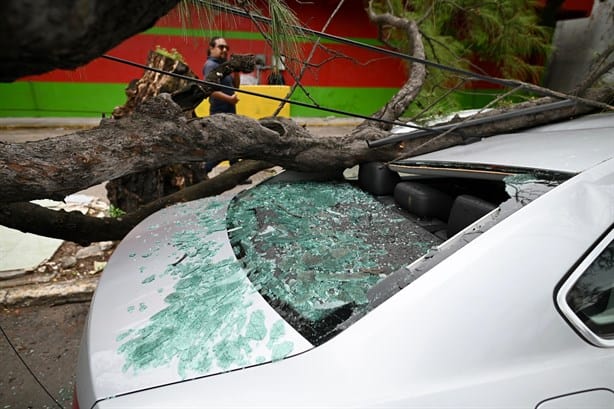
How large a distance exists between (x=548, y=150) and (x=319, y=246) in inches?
40.9

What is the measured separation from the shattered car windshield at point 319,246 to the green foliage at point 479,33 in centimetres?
314

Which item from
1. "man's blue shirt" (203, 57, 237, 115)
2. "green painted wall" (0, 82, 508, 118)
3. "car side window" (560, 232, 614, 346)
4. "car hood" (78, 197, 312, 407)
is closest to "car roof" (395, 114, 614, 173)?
"car side window" (560, 232, 614, 346)

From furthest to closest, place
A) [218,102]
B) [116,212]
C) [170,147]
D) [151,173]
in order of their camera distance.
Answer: [218,102], [116,212], [151,173], [170,147]

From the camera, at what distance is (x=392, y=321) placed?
3.33 ft

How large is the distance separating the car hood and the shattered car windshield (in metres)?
0.07

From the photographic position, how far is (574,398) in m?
1.03

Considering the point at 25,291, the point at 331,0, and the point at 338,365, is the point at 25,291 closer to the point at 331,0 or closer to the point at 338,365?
the point at 338,365

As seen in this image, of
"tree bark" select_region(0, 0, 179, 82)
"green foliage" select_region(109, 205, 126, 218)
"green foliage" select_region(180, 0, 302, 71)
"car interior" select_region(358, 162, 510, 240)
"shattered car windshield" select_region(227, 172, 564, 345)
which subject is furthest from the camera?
"green foliage" select_region(109, 205, 126, 218)

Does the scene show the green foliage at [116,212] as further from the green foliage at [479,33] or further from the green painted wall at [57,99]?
the green painted wall at [57,99]

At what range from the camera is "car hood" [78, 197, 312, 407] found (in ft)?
3.41

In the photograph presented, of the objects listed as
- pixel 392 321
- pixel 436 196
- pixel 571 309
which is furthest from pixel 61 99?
pixel 571 309

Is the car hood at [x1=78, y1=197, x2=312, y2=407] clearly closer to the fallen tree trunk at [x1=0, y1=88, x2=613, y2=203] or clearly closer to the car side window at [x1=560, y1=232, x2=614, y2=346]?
the fallen tree trunk at [x1=0, y1=88, x2=613, y2=203]

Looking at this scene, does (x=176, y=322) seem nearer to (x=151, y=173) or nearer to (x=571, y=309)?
(x=571, y=309)

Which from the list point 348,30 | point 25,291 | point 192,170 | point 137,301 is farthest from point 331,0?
point 137,301
